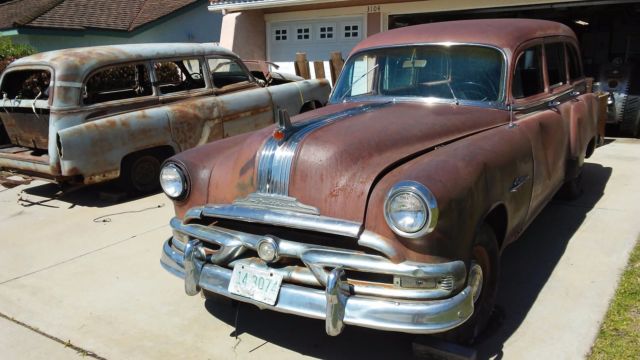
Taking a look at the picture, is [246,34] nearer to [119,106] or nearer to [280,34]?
[280,34]

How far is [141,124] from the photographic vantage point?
244 inches

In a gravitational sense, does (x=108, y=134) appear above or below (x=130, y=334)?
above

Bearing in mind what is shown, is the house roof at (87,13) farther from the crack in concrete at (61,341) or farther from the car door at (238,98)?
the crack in concrete at (61,341)

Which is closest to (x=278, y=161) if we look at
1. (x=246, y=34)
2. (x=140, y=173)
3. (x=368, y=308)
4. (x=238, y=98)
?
(x=368, y=308)

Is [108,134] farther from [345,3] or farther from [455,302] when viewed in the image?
[345,3]

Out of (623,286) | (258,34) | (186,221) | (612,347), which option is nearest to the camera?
(612,347)

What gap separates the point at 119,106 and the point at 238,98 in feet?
4.98

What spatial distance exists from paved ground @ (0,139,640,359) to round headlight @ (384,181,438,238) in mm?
908

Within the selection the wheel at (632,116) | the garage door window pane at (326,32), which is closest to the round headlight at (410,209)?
the wheel at (632,116)

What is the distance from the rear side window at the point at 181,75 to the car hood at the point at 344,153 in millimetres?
3834

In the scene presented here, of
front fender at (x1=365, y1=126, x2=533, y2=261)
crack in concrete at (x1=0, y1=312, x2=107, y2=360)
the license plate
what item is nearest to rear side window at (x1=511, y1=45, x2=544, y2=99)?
front fender at (x1=365, y1=126, x2=533, y2=261)

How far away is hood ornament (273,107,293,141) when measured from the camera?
3.06 meters

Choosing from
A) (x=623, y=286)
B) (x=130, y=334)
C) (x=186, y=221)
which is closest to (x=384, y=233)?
(x=186, y=221)

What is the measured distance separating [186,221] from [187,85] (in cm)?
431
